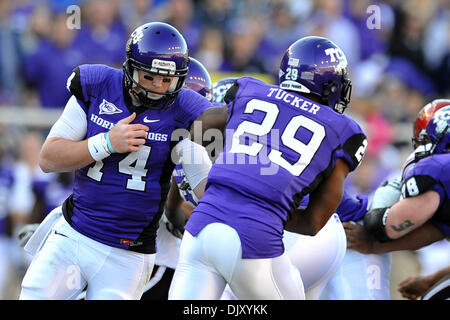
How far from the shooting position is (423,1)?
11.8m

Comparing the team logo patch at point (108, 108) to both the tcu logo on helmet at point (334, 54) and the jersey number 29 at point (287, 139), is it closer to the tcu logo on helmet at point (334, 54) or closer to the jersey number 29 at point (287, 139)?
the jersey number 29 at point (287, 139)

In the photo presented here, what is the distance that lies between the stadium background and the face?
12.6 ft

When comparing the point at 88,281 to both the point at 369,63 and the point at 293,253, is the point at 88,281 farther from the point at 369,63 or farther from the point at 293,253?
the point at 369,63

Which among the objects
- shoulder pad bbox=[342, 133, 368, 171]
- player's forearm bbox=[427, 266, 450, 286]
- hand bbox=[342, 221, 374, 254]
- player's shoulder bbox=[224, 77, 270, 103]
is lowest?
player's forearm bbox=[427, 266, 450, 286]

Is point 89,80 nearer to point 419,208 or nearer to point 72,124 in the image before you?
point 72,124

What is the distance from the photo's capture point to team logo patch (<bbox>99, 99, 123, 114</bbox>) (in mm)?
4531

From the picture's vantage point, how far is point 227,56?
10.4 meters

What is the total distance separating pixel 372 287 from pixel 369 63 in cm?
586

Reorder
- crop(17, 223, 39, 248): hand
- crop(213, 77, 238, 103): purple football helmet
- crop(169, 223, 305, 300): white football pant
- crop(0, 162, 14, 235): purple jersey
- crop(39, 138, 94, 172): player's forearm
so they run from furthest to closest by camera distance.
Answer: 1. crop(0, 162, 14, 235): purple jersey
2. crop(213, 77, 238, 103): purple football helmet
3. crop(17, 223, 39, 248): hand
4. crop(39, 138, 94, 172): player's forearm
5. crop(169, 223, 305, 300): white football pant

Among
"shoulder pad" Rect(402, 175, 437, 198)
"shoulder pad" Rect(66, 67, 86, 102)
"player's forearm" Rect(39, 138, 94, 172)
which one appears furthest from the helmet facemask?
"shoulder pad" Rect(402, 175, 437, 198)

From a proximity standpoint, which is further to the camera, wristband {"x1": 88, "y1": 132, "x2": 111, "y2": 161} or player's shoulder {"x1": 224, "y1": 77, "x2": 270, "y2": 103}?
wristband {"x1": 88, "y1": 132, "x2": 111, "y2": 161}

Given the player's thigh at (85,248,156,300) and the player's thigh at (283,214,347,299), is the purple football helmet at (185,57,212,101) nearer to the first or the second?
the player's thigh at (283,214,347,299)

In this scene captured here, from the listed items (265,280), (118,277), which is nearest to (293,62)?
(265,280)
